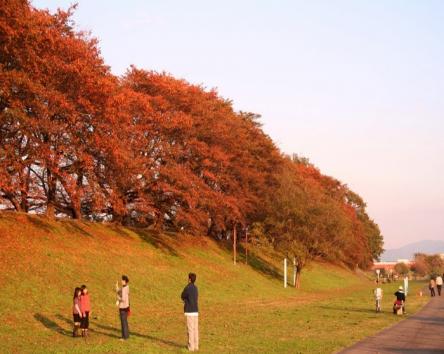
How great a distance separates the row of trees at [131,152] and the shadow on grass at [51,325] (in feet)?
26.4

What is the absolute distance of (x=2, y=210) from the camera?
35.3 meters

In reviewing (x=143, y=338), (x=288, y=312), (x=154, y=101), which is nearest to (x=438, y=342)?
(x=143, y=338)

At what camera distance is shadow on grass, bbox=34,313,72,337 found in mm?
19523

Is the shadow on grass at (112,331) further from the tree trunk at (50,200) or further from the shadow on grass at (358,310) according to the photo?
the tree trunk at (50,200)

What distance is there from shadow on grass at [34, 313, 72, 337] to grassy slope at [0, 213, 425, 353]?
33 millimetres

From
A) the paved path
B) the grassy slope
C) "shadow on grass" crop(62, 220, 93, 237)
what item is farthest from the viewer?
"shadow on grass" crop(62, 220, 93, 237)

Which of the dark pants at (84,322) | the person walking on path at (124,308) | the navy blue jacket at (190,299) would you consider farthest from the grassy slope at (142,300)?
the navy blue jacket at (190,299)

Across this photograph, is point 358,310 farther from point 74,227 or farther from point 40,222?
point 40,222

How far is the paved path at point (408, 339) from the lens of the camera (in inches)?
615

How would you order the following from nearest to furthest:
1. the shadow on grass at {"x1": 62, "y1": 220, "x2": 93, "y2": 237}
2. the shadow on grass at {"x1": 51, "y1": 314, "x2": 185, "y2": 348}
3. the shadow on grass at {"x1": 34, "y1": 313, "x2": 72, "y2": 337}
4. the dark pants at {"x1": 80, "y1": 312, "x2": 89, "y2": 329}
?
the shadow on grass at {"x1": 51, "y1": 314, "x2": 185, "y2": 348}
the dark pants at {"x1": 80, "y1": 312, "x2": 89, "y2": 329}
the shadow on grass at {"x1": 34, "y1": 313, "x2": 72, "y2": 337}
the shadow on grass at {"x1": 62, "y1": 220, "x2": 93, "y2": 237}

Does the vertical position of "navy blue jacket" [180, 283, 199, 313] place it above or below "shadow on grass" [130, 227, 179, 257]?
below

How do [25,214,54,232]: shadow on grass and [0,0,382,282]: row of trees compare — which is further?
[25,214,54,232]: shadow on grass

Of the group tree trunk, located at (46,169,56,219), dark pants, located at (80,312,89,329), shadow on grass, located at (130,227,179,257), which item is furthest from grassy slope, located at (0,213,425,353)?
tree trunk, located at (46,169,56,219)

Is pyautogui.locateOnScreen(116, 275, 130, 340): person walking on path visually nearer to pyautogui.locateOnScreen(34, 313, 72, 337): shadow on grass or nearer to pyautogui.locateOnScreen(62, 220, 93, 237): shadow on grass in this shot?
pyautogui.locateOnScreen(34, 313, 72, 337): shadow on grass
